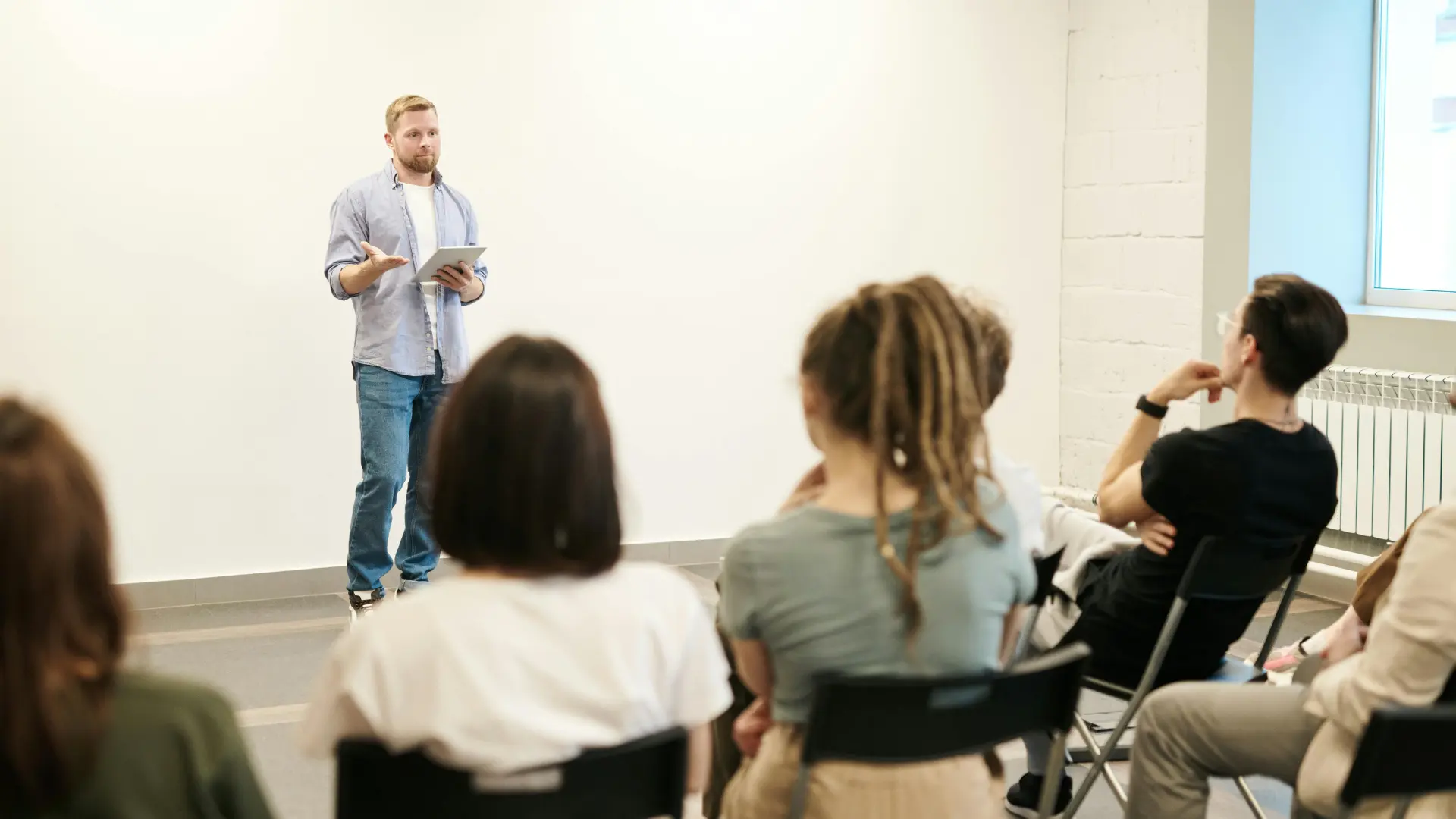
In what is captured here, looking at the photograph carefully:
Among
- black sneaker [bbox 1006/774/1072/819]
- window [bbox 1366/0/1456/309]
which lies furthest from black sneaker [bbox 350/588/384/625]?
window [bbox 1366/0/1456/309]

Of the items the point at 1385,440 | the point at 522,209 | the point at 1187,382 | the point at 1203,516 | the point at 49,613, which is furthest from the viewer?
the point at 522,209

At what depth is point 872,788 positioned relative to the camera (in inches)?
67.1

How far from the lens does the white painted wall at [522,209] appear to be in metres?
4.42

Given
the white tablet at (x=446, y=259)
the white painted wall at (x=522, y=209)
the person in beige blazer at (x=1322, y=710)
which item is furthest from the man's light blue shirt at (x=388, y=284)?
the person in beige blazer at (x=1322, y=710)

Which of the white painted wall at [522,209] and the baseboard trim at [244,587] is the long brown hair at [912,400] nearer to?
the baseboard trim at [244,587]

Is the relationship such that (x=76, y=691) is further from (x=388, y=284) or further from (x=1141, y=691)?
(x=388, y=284)

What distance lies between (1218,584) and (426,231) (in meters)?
2.71

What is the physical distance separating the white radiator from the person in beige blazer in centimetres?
245

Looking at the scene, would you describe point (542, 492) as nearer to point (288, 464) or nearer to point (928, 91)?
point (288, 464)

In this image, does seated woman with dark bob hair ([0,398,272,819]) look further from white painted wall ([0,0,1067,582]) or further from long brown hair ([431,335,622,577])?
white painted wall ([0,0,1067,582])

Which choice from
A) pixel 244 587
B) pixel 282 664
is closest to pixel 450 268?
pixel 282 664

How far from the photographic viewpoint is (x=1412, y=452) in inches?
176

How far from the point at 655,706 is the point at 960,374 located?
557 millimetres

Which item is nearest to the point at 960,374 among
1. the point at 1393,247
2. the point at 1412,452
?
the point at 1412,452
